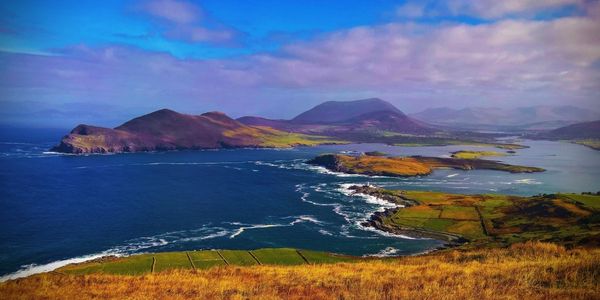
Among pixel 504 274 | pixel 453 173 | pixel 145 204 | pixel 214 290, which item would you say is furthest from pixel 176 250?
pixel 453 173

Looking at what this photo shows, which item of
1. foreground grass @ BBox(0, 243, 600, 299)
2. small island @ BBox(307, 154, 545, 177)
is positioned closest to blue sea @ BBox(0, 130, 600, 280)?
small island @ BBox(307, 154, 545, 177)

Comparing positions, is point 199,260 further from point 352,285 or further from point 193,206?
point 193,206

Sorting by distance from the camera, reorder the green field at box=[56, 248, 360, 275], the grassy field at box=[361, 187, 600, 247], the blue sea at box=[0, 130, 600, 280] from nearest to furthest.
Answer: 1. the green field at box=[56, 248, 360, 275]
2. the blue sea at box=[0, 130, 600, 280]
3. the grassy field at box=[361, 187, 600, 247]

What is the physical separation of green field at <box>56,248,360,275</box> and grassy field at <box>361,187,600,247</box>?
1029 inches

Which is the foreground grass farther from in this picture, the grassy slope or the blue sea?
the grassy slope

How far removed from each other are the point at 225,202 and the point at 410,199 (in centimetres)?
4614

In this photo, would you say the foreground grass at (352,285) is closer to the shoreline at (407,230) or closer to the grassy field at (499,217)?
the shoreline at (407,230)

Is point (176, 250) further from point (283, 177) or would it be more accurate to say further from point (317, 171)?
point (317, 171)

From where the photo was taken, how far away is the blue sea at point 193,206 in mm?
70750

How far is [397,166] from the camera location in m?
173

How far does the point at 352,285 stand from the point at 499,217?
73.4 m

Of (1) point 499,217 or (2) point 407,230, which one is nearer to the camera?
(2) point 407,230

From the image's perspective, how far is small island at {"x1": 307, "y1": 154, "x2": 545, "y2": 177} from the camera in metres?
165

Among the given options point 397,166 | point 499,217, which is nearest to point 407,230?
point 499,217
